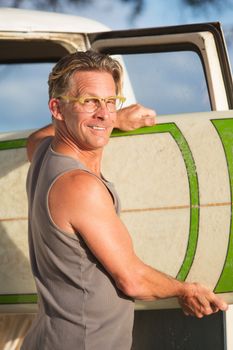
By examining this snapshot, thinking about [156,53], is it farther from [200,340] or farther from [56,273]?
[56,273]

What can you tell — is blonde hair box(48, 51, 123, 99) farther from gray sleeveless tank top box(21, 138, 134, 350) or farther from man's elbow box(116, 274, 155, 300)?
man's elbow box(116, 274, 155, 300)

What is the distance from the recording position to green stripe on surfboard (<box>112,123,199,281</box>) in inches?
151

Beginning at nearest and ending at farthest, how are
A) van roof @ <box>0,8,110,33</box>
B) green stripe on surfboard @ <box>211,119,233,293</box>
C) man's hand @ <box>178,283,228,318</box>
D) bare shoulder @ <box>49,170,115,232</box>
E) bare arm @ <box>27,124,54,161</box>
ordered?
bare shoulder @ <box>49,170,115,232</box> → man's hand @ <box>178,283,228,318</box> → bare arm @ <box>27,124,54,161</box> → green stripe on surfboard @ <box>211,119,233,293</box> → van roof @ <box>0,8,110,33</box>

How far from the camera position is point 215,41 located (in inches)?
176

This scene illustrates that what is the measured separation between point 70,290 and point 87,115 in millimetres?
560

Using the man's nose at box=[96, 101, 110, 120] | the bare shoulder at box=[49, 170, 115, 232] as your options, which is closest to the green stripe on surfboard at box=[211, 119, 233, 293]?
the man's nose at box=[96, 101, 110, 120]

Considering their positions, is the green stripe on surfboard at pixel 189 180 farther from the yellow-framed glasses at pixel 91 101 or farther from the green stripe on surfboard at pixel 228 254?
the yellow-framed glasses at pixel 91 101

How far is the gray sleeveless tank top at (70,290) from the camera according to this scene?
2.67 meters

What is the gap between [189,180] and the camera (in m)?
3.84

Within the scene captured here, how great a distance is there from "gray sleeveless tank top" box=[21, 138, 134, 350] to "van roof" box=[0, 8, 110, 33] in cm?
178

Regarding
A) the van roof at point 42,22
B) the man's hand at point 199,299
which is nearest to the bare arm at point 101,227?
the man's hand at point 199,299

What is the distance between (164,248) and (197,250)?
0.48 ft

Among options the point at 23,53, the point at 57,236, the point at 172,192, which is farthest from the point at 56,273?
the point at 23,53

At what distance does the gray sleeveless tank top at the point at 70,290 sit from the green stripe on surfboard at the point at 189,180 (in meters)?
1.10
